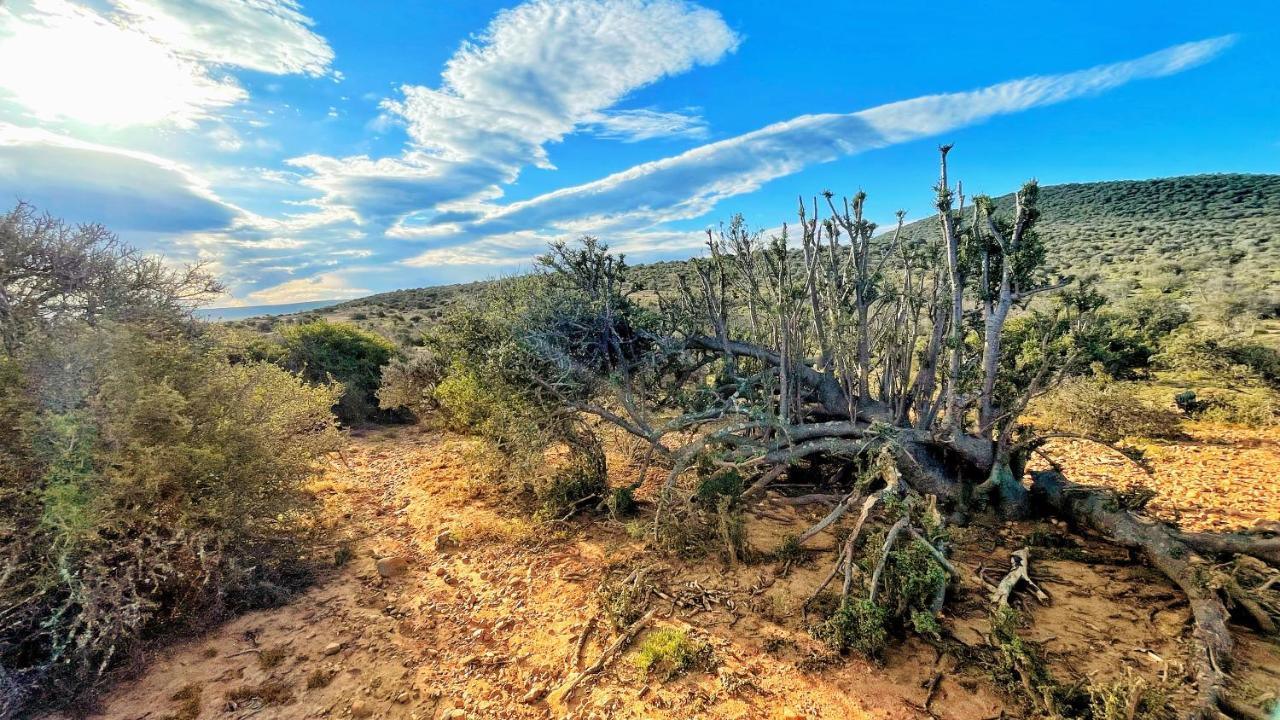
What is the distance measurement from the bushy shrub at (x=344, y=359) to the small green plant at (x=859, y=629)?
13366mm

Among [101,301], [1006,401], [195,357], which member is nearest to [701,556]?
[1006,401]

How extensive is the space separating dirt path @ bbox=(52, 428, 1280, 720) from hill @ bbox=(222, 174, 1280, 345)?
4.88m

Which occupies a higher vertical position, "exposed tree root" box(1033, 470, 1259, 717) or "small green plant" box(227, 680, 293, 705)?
"exposed tree root" box(1033, 470, 1259, 717)

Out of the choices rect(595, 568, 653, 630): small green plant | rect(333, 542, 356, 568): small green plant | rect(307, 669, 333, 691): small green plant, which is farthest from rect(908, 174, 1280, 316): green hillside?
rect(307, 669, 333, 691): small green plant

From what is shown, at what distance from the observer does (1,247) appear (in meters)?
5.46

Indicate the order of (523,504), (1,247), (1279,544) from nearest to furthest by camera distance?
(1279,544) < (1,247) < (523,504)

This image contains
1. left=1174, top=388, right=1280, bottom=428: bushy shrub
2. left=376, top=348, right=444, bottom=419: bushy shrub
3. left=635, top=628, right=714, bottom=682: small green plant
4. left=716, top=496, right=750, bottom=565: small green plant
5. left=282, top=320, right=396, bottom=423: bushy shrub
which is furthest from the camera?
left=282, top=320, right=396, bottom=423: bushy shrub

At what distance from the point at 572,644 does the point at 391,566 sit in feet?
9.15

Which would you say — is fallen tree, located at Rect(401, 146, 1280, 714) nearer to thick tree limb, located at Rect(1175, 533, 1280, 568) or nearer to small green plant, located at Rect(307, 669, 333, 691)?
thick tree limb, located at Rect(1175, 533, 1280, 568)

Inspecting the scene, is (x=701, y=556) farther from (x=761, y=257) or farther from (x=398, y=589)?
(x=761, y=257)

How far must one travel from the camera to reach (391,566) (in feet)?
20.4

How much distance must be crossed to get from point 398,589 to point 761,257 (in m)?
6.07

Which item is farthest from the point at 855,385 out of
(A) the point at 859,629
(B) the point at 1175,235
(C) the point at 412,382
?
(B) the point at 1175,235

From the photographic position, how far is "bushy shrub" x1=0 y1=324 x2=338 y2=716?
427cm
